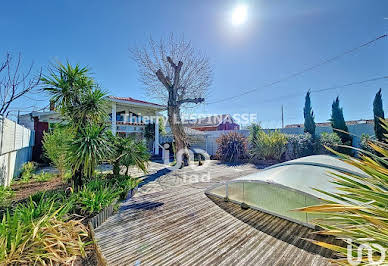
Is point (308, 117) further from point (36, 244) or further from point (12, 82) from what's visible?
point (12, 82)

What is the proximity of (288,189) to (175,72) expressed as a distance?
807 centimetres

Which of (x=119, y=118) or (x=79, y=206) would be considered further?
(x=119, y=118)

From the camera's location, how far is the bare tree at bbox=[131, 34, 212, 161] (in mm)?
9352

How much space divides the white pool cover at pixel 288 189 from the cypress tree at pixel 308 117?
9.36m

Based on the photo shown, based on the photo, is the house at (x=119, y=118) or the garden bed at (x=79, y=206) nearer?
the garden bed at (x=79, y=206)

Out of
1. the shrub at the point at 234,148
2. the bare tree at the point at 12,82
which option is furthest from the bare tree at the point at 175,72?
the bare tree at the point at 12,82

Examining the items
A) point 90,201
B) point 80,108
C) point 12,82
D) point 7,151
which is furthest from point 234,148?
point 12,82

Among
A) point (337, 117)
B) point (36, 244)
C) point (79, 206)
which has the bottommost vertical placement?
point (79, 206)

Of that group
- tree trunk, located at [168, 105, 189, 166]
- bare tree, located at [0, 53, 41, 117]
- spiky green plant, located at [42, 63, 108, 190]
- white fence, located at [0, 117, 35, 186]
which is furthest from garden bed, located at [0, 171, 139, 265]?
tree trunk, located at [168, 105, 189, 166]

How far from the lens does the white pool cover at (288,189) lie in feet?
10.2

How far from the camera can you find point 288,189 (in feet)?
10.5

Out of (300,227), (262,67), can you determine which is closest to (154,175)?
(300,227)

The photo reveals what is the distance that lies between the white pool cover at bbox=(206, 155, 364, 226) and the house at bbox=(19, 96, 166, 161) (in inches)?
239

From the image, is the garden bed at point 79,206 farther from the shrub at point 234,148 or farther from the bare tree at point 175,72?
the shrub at point 234,148
